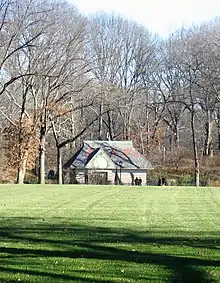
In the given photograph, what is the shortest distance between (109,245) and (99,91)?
4471 centimetres

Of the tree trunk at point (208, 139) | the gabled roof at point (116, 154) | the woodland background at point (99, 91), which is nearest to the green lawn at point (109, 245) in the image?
the woodland background at point (99, 91)

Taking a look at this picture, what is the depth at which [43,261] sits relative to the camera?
435 inches

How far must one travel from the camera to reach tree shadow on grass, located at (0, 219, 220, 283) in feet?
33.3

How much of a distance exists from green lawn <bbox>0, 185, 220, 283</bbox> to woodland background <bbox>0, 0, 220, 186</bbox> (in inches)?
1229

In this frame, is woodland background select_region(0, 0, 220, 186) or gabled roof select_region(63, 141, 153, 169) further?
gabled roof select_region(63, 141, 153, 169)

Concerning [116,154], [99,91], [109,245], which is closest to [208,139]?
[116,154]

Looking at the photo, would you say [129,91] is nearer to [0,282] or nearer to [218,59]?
[218,59]

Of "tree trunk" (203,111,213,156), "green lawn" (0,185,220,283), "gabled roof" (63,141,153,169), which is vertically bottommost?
"green lawn" (0,185,220,283)

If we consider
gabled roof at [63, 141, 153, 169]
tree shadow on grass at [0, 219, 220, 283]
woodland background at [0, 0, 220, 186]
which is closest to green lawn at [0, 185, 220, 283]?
tree shadow on grass at [0, 219, 220, 283]

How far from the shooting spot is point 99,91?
57.5 meters

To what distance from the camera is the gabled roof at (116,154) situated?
208ft

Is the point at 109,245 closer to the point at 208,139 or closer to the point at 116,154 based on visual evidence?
the point at 116,154

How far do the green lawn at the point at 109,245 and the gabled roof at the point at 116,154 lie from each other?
39905 millimetres

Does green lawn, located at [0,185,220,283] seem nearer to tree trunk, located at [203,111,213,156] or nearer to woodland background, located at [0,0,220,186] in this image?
woodland background, located at [0,0,220,186]
